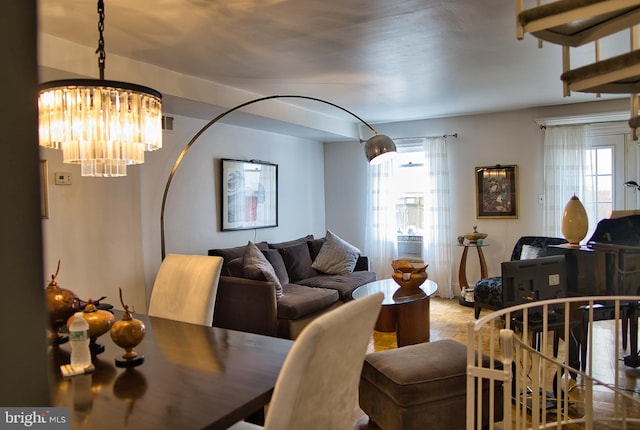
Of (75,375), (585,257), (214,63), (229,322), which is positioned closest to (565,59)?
(585,257)

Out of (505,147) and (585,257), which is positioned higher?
(505,147)

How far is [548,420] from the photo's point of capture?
272 centimetres

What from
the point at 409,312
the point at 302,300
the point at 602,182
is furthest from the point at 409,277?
the point at 602,182

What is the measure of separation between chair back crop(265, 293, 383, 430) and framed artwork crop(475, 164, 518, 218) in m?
4.76

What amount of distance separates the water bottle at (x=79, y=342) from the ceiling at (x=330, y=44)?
1.68 meters

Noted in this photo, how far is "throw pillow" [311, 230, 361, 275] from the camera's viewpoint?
17.2 feet

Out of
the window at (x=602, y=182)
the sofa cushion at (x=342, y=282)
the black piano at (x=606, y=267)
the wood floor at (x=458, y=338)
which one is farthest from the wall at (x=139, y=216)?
the window at (x=602, y=182)

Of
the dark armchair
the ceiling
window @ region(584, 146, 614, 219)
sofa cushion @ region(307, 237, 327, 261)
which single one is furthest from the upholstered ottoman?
window @ region(584, 146, 614, 219)

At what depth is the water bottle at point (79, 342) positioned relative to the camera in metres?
1.61

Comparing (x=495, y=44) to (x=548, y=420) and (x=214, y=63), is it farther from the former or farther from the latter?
(x=548, y=420)

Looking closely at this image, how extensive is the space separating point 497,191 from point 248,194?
10.3ft

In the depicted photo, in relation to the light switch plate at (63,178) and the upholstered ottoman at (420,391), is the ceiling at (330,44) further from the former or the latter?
the upholstered ottoman at (420,391)

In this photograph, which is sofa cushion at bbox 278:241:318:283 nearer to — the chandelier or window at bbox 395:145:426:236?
window at bbox 395:145:426:236

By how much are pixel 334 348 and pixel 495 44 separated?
9.00 ft
